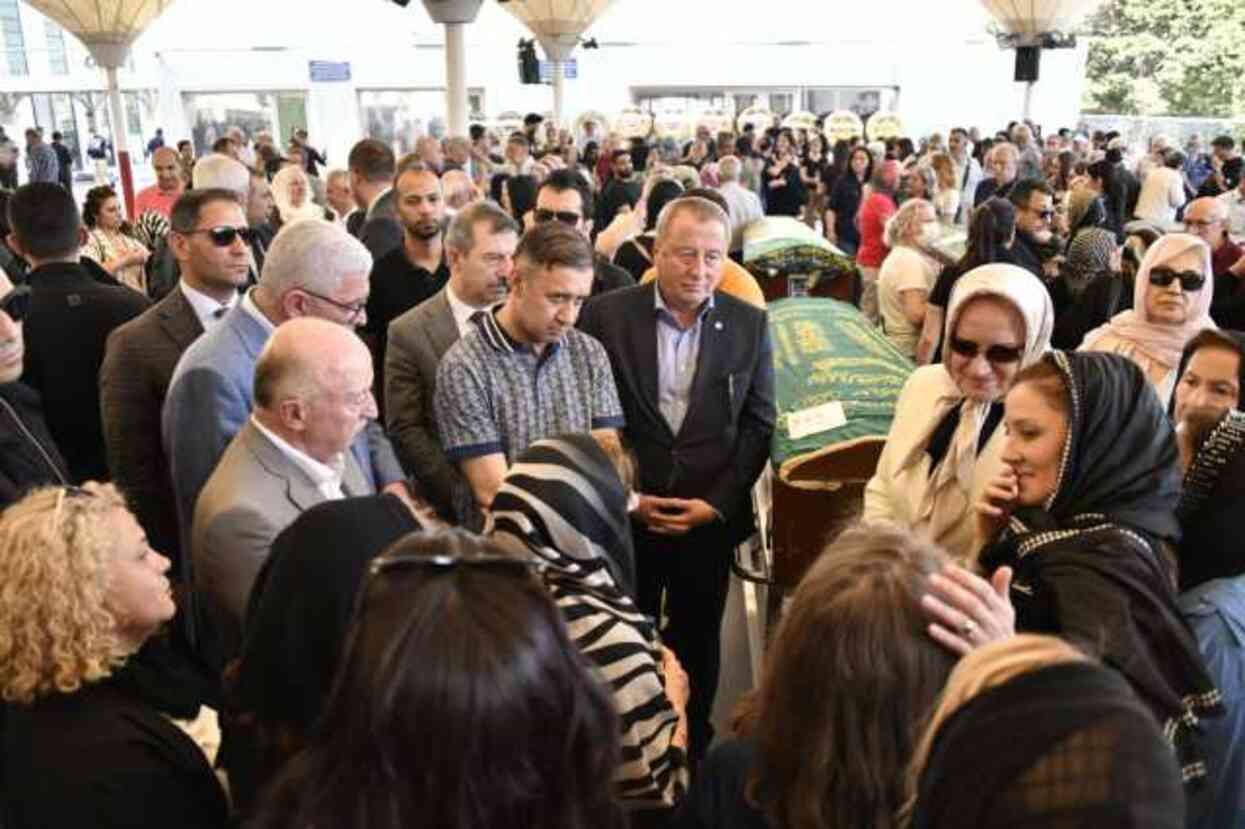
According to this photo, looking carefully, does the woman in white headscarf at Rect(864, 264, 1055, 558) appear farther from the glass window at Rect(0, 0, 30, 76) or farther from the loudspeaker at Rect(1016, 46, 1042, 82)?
the glass window at Rect(0, 0, 30, 76)

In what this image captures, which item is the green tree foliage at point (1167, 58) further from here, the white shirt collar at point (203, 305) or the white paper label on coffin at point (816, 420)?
the white shirt collar at point (203, 305)

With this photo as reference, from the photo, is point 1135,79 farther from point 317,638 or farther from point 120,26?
point 317,638

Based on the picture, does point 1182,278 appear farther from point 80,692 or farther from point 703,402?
point 80,692

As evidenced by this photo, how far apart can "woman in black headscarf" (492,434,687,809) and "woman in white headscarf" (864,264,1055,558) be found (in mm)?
886

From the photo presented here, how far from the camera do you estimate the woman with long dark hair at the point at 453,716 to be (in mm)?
1091

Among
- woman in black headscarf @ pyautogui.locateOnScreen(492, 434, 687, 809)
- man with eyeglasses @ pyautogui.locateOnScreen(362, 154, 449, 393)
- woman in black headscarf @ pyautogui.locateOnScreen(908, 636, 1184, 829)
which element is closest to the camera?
woman in black headscarf @ pyautogui.locateOnScreen(908, 636, 1184, 829)

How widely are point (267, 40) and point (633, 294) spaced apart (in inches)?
854

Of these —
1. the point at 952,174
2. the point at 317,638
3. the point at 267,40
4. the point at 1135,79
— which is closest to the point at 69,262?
the point at 317,638

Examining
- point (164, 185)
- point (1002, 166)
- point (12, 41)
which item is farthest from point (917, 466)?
Answer: point (12, 41)

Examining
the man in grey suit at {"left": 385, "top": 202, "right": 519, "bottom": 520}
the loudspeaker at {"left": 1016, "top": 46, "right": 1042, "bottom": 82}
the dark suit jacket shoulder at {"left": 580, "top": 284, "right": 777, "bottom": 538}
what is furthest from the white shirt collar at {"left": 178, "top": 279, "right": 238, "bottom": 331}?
the loudspeaker at {"left": 1016, "top": 46, "right": 1042, "bottom": 82}

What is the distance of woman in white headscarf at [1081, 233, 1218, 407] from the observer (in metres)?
3.35

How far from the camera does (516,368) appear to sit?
2695 millimetres

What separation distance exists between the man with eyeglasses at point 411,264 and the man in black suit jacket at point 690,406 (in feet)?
3.50

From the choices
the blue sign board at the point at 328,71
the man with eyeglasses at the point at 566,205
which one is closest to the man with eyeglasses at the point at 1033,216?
the man with eyeglasses at the point at 566,205
